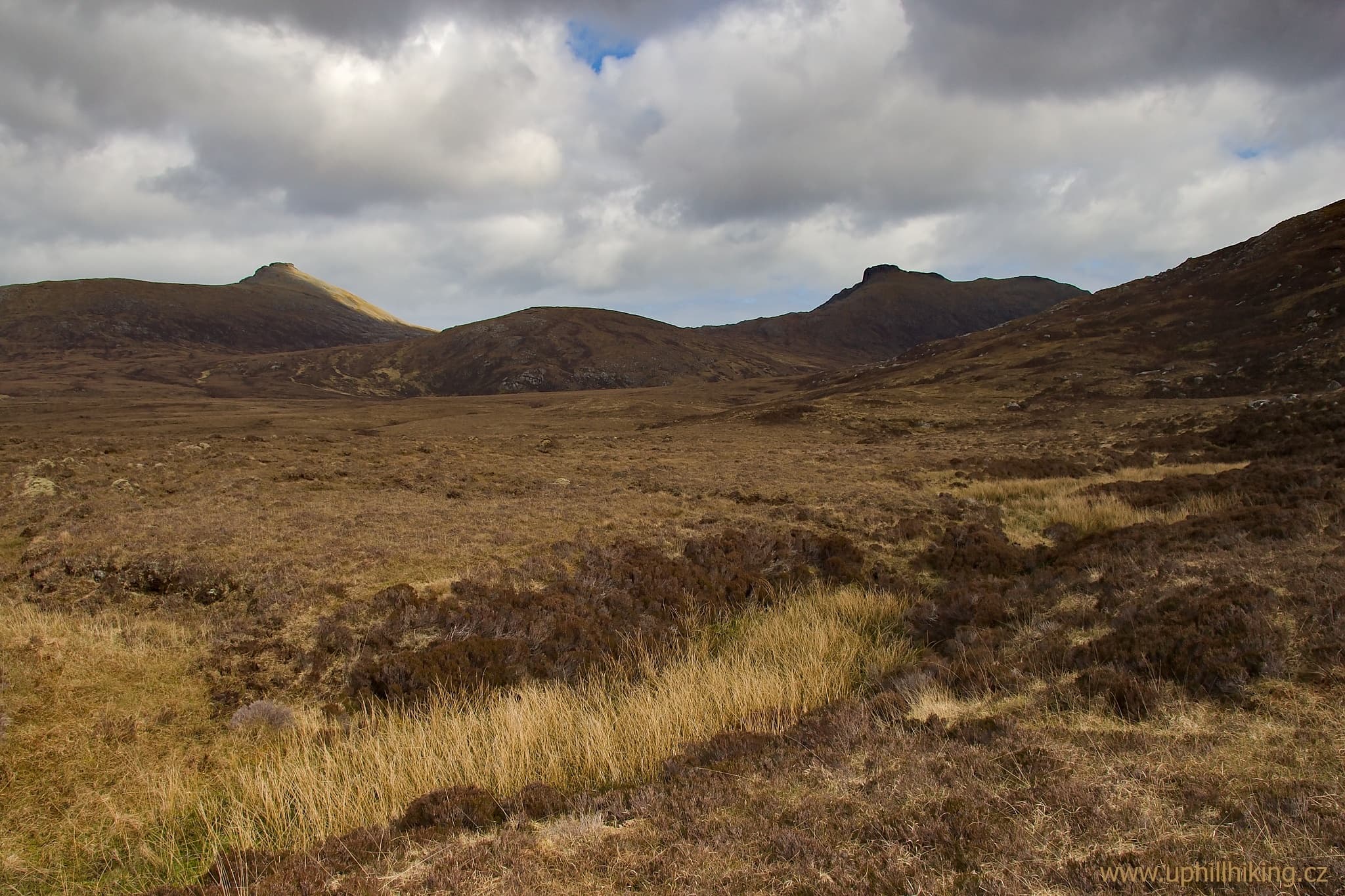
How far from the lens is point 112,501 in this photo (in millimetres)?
17031

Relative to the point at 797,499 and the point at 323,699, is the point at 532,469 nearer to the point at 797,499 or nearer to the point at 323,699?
the point at 797,499

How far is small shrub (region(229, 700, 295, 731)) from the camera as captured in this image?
795 centimetres

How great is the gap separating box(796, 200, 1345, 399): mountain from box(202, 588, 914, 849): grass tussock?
4494cm

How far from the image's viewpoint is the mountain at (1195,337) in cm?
4469

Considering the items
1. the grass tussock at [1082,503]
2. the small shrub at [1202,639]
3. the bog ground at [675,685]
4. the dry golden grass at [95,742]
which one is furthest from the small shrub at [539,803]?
the grass tussock at [1082,503]

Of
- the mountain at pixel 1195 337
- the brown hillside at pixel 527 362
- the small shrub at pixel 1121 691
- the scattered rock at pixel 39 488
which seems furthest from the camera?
the brown hillside at pixel 527 362

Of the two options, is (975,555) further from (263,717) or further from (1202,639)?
(263,717)

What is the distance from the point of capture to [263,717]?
8078 mm

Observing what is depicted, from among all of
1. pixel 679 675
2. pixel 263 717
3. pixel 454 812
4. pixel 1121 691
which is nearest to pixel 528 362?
pixel 263 717

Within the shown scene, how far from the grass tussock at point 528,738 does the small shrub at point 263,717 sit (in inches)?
15.2

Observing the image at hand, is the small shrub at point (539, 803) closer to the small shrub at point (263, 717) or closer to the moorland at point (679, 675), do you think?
the moorland at point (679, 675)

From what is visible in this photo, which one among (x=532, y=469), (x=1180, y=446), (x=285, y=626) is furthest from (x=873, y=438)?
(x=285, y=626)

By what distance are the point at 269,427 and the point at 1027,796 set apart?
66.8 metres

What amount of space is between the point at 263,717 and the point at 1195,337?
71.9m
